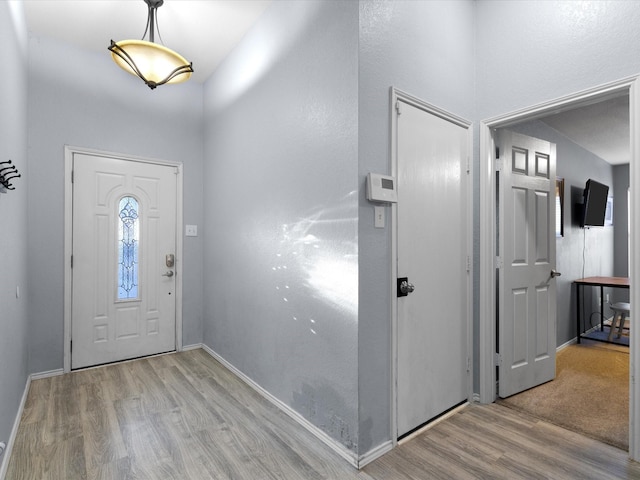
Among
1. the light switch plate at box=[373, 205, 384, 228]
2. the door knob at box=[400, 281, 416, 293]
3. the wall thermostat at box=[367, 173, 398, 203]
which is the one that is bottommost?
the door knob at box=[400, 281, 416, 293]

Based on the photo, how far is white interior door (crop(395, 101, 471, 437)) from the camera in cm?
212

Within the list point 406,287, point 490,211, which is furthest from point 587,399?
point 406,287

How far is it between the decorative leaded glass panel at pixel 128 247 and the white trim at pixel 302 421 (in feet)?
4.13

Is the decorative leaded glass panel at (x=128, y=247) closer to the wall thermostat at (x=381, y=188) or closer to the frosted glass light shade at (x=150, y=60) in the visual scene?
the frosted glass light shade at (x=150, y=60)

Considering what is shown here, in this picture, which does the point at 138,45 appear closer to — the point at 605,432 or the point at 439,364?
the point at 439,364

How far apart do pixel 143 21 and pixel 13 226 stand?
1914mm

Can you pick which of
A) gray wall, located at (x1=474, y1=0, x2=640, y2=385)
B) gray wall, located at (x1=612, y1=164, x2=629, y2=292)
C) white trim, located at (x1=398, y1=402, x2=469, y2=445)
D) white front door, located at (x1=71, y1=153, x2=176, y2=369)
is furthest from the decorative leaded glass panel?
gray wall, located at (x1=612, y1=164, x2=629, y2=292)

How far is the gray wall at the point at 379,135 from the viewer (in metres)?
1.90

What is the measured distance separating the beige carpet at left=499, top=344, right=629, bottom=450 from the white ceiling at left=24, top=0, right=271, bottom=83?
12.1 ft

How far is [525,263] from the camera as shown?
9.04 feet

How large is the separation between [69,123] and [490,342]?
13.4ft

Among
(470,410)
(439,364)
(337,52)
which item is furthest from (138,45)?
(470,410)

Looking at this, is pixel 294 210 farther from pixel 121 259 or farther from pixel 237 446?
pixel 121 259

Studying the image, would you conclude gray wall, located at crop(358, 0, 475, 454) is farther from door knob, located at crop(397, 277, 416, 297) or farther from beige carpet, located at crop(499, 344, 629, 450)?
beige carpet, located at crop(499, 344, 629, 450)
